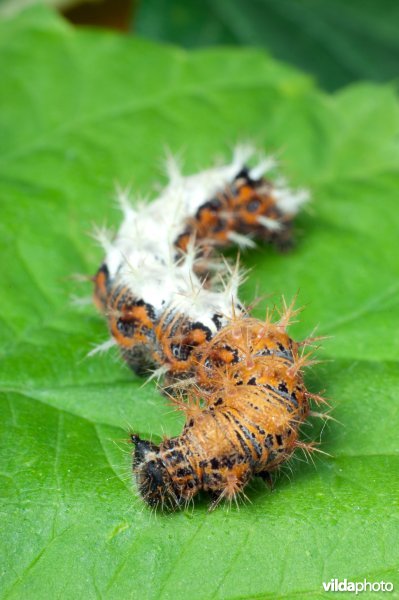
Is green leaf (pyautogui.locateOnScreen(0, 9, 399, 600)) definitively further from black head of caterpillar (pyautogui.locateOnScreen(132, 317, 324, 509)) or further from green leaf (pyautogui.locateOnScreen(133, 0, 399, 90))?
green leaf (pyautogui.locateOnScreen(133, 0, 399, 90))

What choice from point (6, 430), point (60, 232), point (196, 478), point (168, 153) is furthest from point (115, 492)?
point (168, 153)

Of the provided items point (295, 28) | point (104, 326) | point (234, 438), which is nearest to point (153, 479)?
point (234, 438)

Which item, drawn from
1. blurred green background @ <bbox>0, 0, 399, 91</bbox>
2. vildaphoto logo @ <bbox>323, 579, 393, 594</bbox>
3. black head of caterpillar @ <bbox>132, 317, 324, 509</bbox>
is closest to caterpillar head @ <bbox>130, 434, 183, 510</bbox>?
black head of caterpillar @ <bbox>132, 317, 324, 509</bbox>

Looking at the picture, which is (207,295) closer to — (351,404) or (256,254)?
(351,404)

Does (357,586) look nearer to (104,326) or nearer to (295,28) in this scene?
(104,326)

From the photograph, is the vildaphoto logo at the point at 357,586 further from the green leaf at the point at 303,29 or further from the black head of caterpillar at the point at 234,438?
the green leaf at the point at 303,29
